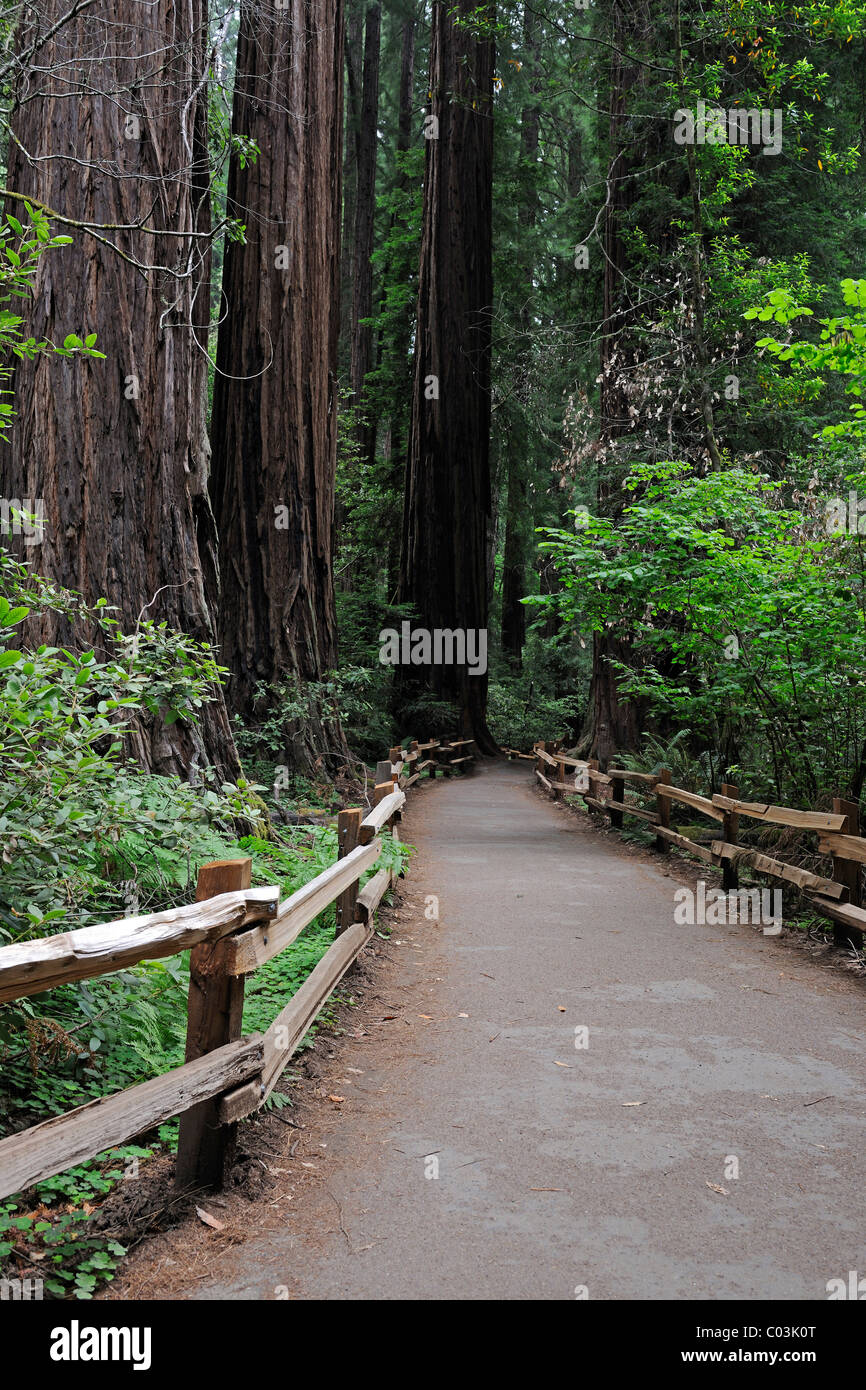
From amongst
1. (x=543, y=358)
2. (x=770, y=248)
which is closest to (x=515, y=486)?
(x=543, y=358)

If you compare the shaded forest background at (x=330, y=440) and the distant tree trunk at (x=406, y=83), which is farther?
the distant tree trunk at (x=406, y=83)

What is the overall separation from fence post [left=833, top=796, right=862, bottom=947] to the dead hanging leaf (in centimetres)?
523

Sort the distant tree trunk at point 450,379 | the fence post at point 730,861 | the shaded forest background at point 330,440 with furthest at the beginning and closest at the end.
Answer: the distant tree trunk at point 450,379
the fence post at point 730,861
the shaded forest background at point 330,440

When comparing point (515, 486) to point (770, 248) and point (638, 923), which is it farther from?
point (638, 923)

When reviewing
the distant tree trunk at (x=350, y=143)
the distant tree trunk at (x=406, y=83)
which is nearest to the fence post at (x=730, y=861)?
the distant tree trunk at (x=350, y=143)

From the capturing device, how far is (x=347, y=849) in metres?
7.11

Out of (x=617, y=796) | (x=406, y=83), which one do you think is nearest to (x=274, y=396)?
(x=617, y=796)

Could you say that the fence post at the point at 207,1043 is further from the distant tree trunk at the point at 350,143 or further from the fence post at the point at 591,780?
the distant tree trunk at the point at 350,143

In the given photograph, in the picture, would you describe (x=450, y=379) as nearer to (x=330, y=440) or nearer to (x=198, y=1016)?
(x=330, y=440)

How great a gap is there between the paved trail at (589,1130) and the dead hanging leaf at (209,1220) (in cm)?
12

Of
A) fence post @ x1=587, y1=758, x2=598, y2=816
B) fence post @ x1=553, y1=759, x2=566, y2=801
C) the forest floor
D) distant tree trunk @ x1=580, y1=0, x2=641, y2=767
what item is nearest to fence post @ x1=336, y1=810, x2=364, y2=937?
the forest floor

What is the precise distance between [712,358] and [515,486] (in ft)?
48.7

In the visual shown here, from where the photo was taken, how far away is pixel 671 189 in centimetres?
1556

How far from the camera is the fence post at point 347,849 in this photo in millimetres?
6750
